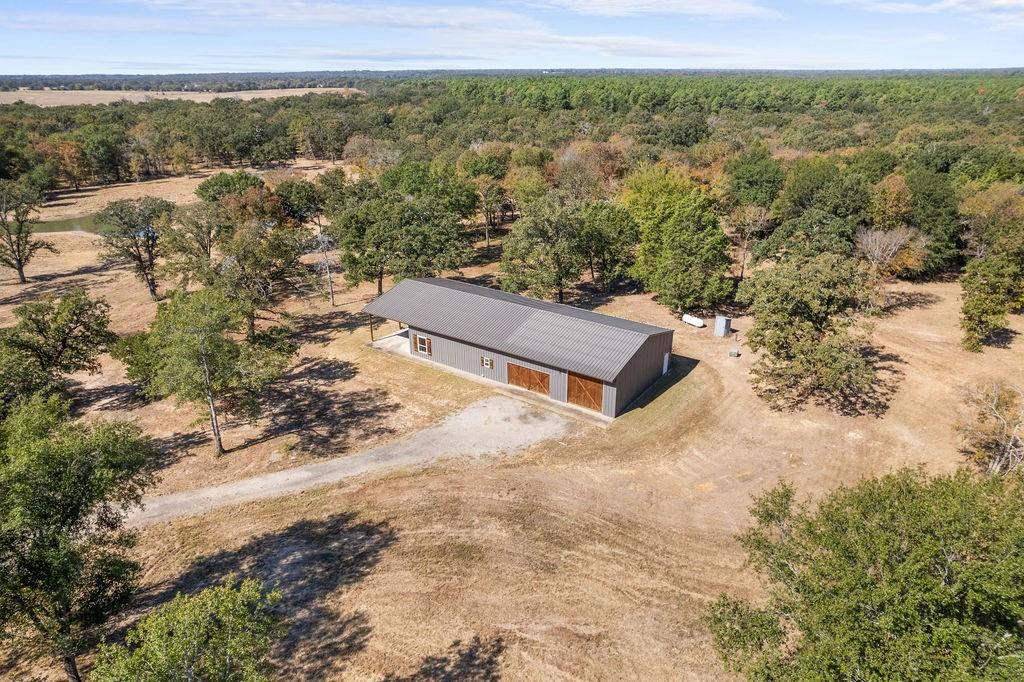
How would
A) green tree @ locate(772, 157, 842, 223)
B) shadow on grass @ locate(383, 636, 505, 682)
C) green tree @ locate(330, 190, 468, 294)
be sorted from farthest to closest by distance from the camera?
green tree @ locate(772, 157, 842, 223) → green tree @ locate(330, 190, 468, 294) → shadow on grass @ locate(383, 636, 505, 682)

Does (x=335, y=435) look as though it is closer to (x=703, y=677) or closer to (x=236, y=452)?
(x=236, y=452)

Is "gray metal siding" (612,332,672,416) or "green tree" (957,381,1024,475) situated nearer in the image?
"green tree" (957,381,1024,475)

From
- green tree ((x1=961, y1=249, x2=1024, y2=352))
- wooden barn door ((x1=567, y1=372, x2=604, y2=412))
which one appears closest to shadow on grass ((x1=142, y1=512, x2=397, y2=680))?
wooden barn door ((x1=567, y1=372, x2=604, y2=412))

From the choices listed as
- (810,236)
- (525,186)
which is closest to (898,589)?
(810,236)

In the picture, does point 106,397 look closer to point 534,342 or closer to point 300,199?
point 534,342

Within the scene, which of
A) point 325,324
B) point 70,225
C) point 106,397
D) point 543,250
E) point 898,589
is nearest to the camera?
point 898,589

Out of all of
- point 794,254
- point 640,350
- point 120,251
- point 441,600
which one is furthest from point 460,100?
point 441,600

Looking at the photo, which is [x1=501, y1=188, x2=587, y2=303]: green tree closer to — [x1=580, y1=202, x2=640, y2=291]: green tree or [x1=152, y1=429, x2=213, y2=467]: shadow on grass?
[x1=580, y1=202, x2=640, y2=291]: green tree
